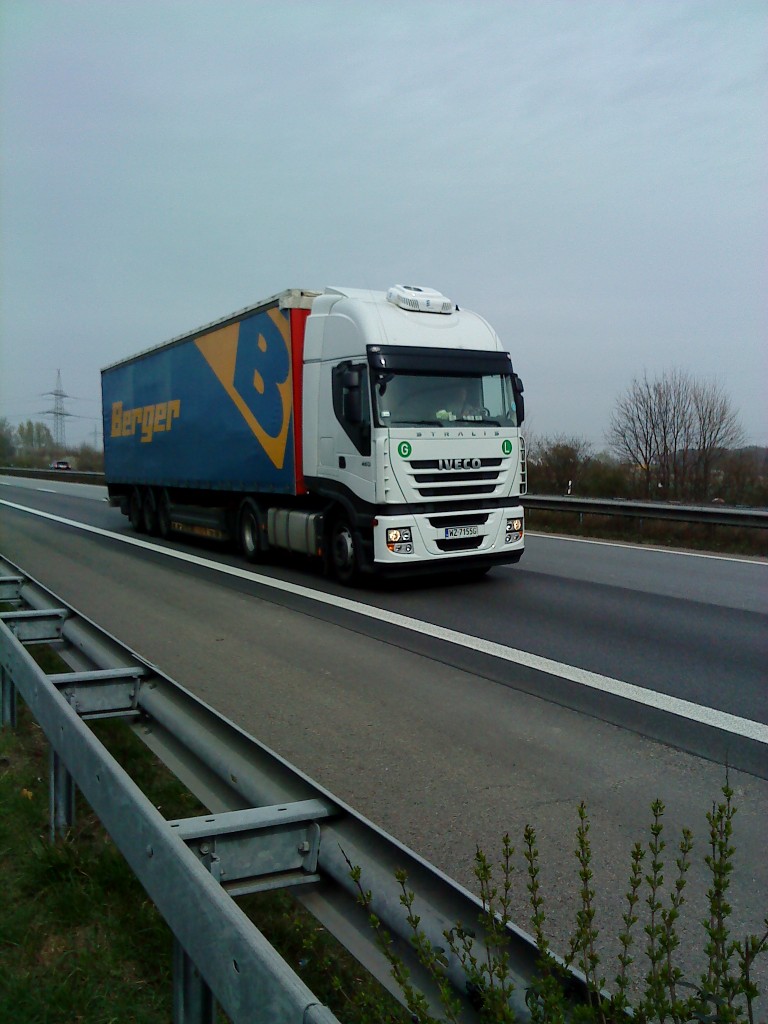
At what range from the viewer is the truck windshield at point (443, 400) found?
1112cm

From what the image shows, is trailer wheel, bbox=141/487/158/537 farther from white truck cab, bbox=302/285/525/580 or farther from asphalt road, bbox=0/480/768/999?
white truck cab, bbox=302/285/525/580

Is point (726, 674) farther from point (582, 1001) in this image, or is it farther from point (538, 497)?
point (538, 497)

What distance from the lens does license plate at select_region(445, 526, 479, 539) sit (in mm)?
11422

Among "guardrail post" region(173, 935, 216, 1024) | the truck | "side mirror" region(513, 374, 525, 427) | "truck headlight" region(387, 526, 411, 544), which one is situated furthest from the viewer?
"side mirror" region(513, 374, 525, 427)

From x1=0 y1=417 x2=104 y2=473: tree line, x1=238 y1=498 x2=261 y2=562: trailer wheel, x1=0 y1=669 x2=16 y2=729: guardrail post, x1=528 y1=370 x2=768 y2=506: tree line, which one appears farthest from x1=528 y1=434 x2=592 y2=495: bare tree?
x1=0 y1=417 x2=104 y2=473: tree line

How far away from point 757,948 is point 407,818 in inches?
107

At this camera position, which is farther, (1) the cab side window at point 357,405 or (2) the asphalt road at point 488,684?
(1) the cab side window at point 357,405

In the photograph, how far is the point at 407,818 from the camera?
4660 millimetres

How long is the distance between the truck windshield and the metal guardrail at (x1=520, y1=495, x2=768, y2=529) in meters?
3.79

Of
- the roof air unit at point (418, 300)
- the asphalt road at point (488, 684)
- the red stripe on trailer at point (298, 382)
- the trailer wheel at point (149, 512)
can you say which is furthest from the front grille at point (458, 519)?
the trailer wheel at point (149, 512)

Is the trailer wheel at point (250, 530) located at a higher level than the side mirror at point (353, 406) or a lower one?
lower

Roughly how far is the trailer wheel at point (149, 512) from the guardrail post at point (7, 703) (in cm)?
1425

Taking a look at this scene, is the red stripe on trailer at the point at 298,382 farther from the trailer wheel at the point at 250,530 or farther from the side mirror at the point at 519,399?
the side mirror at the point at 519,399

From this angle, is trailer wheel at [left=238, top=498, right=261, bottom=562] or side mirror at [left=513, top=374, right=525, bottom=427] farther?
trailer wheel at [left=238, top=498, right=261, bottom=562]
